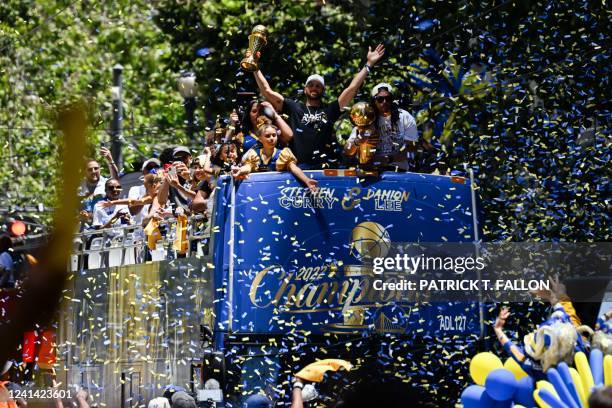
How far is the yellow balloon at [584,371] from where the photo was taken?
6410mm

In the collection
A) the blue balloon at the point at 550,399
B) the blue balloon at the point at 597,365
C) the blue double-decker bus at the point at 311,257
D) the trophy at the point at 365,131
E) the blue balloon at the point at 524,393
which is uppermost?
the trophy at the point at 365,131

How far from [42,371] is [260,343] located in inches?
111

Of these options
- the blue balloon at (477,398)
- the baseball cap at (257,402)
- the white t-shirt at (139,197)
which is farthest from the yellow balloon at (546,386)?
the white t-shirt at (139,197)

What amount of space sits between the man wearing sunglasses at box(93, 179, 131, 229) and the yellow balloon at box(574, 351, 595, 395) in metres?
6.43

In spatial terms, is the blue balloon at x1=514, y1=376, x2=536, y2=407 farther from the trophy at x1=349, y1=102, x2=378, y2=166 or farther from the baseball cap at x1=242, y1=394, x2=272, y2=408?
the trophy at x1=349, y1=102, x2=378, y2=166

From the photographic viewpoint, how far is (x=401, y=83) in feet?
53.1

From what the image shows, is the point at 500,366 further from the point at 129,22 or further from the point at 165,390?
the point at 129,22

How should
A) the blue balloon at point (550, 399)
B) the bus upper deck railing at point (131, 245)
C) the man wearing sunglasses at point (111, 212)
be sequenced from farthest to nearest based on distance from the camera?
the man wearing sunglasses at point (111, 212), the bus upper deck railing at point (131, 245), the blue balloon at point (550, 399)

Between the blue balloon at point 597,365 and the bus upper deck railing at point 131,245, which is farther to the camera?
the bus upper deck railing at point 131,245

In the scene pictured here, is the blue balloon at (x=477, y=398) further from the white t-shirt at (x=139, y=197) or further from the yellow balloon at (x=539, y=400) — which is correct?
the white t-shirt at (x=139, y=197)

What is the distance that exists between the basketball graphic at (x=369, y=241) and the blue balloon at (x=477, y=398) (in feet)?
8.28

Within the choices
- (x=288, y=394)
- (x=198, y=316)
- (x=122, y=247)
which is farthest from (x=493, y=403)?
(x=122, y=247)

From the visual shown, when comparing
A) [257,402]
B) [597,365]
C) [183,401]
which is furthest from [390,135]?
[597,365]

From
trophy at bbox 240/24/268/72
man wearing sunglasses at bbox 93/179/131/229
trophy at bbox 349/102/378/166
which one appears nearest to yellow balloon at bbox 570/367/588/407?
trophy at bbox 349/102/378/166
